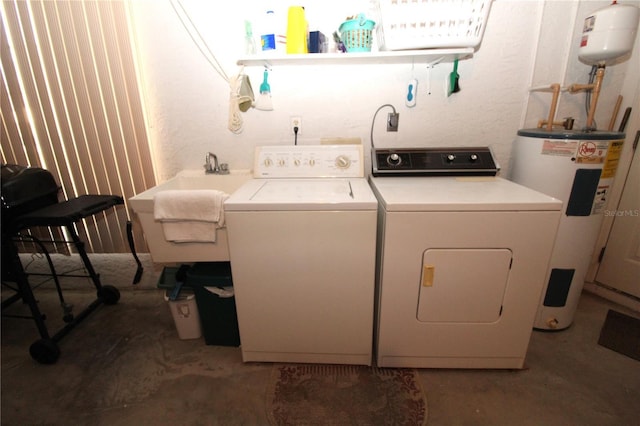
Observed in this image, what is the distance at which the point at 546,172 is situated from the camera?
1.52 metres

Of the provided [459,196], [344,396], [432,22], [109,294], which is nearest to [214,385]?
[344,396]

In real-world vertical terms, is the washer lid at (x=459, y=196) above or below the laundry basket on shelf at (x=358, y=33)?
below

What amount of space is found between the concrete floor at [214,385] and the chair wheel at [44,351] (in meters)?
0.04

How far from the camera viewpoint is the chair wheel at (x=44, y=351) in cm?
156

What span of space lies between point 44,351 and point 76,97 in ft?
4.85

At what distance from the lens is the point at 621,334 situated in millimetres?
1717

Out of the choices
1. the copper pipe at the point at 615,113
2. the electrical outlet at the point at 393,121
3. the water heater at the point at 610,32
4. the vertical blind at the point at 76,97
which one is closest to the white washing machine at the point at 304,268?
the electrical outlet at the point at 393,121

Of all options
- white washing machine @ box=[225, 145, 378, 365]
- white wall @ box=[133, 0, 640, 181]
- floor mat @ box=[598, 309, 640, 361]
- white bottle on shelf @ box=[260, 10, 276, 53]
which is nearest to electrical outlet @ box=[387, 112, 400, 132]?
white wall @ box=[133, 0, 640, 181]

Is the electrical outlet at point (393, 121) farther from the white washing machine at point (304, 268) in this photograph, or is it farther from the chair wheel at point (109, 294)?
the chair wheel at point (109, 294)

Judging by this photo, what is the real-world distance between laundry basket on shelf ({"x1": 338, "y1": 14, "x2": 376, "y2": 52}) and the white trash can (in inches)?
63.5

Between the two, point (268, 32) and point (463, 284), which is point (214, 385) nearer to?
point (463, 284)

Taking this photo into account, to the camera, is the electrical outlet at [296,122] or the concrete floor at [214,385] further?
the electrical outlet at [296,122]

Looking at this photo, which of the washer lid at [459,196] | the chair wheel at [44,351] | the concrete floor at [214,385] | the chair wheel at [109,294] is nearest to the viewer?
the washer lid at [459,196]

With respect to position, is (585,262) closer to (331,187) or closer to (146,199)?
(331,187)
